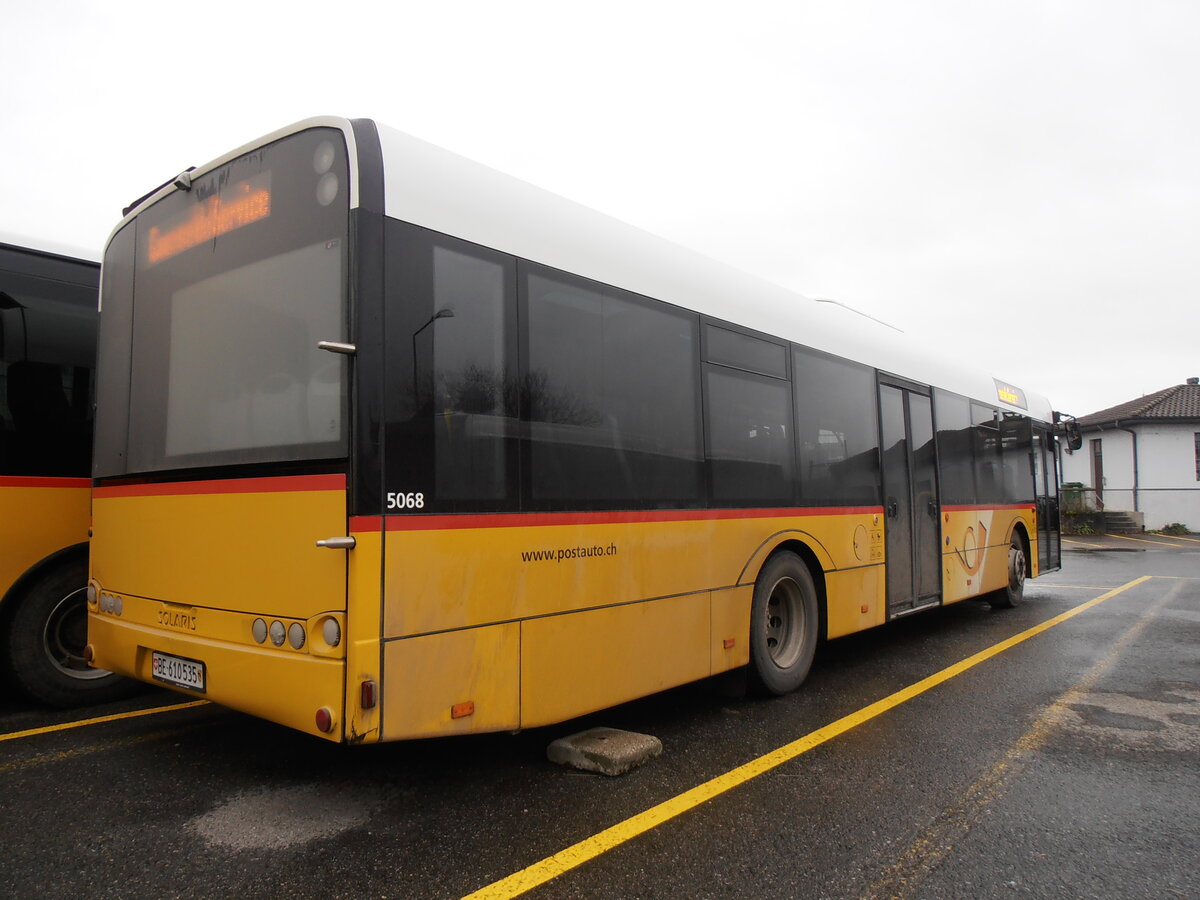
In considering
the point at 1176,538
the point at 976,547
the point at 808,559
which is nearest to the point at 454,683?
the point at 808,559

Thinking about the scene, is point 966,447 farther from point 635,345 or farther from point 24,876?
point 24,876

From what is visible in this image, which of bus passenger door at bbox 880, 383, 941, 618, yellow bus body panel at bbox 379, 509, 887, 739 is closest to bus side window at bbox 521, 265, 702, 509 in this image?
yellow bus body panel at bbox 379, 509, 887, 739

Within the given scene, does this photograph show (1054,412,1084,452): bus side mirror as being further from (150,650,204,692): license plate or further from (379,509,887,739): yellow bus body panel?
(150,650,204,692): license plate

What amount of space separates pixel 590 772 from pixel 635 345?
7.64ft

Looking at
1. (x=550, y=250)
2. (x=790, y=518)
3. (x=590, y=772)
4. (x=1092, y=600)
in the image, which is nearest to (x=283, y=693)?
(x=590, y=772)

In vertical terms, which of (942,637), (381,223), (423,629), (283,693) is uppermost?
(381,223)

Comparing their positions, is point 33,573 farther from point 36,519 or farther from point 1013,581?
point 1013,581

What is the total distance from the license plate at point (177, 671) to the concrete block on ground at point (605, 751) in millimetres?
1799

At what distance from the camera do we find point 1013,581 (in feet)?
33.2

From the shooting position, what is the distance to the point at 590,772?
405cm

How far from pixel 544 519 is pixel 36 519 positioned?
360 centimetres

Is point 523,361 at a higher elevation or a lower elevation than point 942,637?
higher

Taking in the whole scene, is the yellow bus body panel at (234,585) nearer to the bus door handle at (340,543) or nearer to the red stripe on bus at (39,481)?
the bus door handle at (340,543)

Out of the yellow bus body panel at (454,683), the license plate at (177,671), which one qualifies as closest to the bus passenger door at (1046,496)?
the yellow bus body panel at (454,683)
